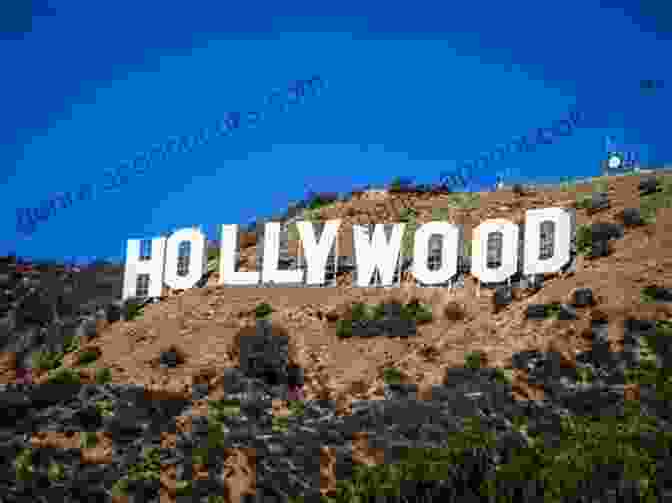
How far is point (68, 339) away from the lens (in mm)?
48875

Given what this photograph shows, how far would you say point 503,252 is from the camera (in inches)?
1719

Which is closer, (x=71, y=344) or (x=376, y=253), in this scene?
(x=376, y=253)

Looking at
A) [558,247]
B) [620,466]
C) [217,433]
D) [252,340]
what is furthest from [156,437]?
[558,247]

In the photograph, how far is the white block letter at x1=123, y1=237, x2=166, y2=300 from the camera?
49.8 metres

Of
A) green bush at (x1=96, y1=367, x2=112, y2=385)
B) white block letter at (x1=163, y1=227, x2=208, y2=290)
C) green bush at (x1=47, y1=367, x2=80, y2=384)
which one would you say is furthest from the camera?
white block letter at (x1=163, y1=227, x2=208, y2=290)

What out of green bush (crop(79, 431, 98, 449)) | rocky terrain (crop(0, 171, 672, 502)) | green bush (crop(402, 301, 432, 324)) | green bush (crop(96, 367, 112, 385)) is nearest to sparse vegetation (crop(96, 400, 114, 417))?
rocky terrain (crop(0, 171, 672, 502))

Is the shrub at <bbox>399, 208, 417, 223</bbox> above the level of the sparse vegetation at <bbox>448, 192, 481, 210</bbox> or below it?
below

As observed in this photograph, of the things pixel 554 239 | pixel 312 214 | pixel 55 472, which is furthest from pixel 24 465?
pixel 312 214

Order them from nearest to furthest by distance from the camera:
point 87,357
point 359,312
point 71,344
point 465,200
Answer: point 87,357
point 359,312
point 71,344
point 465,200

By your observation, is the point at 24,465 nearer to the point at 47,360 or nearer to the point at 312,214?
the point at 47,360

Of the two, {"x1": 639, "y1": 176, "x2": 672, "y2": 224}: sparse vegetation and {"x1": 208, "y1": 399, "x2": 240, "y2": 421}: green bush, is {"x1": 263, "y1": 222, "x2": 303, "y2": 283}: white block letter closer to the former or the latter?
{"x1": 208, "y1": 399, "x2": 240, "y2": 421}: green bush

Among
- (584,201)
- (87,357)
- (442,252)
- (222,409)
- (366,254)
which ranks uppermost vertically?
(584,201)

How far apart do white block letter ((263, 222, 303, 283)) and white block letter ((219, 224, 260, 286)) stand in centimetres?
85

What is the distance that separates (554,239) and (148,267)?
20024 millimetres
